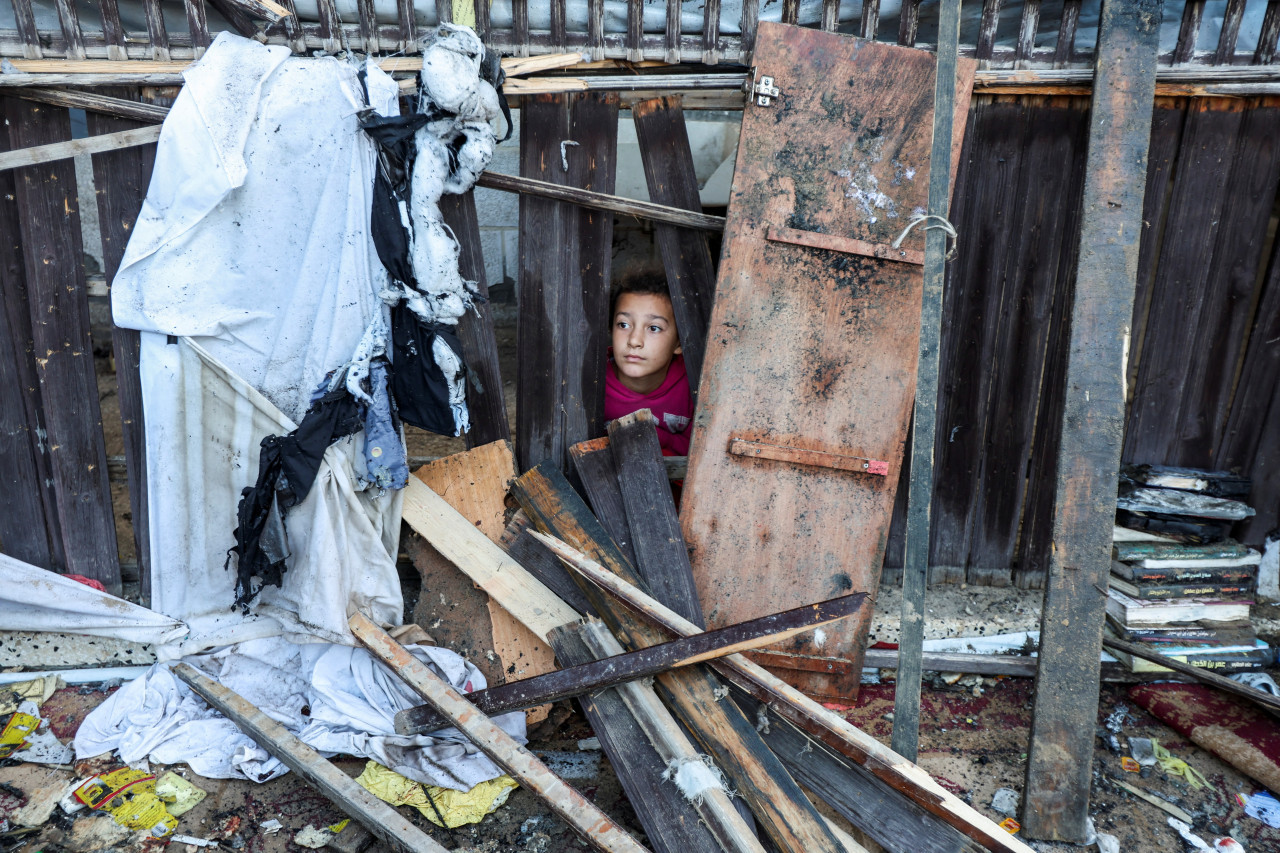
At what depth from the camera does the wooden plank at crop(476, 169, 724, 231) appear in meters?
3.03

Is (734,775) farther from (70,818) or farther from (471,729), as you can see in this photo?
(70,818)

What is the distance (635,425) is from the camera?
10.6 feet

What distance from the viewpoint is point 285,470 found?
112 inches

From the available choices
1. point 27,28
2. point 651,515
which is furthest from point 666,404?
point 27,28

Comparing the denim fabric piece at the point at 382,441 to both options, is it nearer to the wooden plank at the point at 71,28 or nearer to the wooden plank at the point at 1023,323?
the wooden plank at the point at 71,28

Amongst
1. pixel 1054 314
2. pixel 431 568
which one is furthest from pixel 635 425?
pixel 1054 314

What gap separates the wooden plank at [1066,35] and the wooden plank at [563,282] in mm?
1679

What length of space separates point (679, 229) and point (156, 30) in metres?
2.06

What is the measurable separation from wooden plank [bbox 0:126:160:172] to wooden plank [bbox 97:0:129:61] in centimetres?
26

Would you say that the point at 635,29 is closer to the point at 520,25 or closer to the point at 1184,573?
the point at 520,25

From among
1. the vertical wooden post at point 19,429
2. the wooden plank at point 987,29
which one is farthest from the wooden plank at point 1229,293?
the vertical wooden post at point 19,429

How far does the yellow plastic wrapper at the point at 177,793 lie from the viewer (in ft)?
8.79

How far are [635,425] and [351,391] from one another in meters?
1.13

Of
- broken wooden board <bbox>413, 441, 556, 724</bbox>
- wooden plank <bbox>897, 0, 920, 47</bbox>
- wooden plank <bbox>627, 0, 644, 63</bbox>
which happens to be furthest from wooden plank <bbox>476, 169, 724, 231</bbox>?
broken wooden board <bbox>413, 441, 556, 724</bbox>
